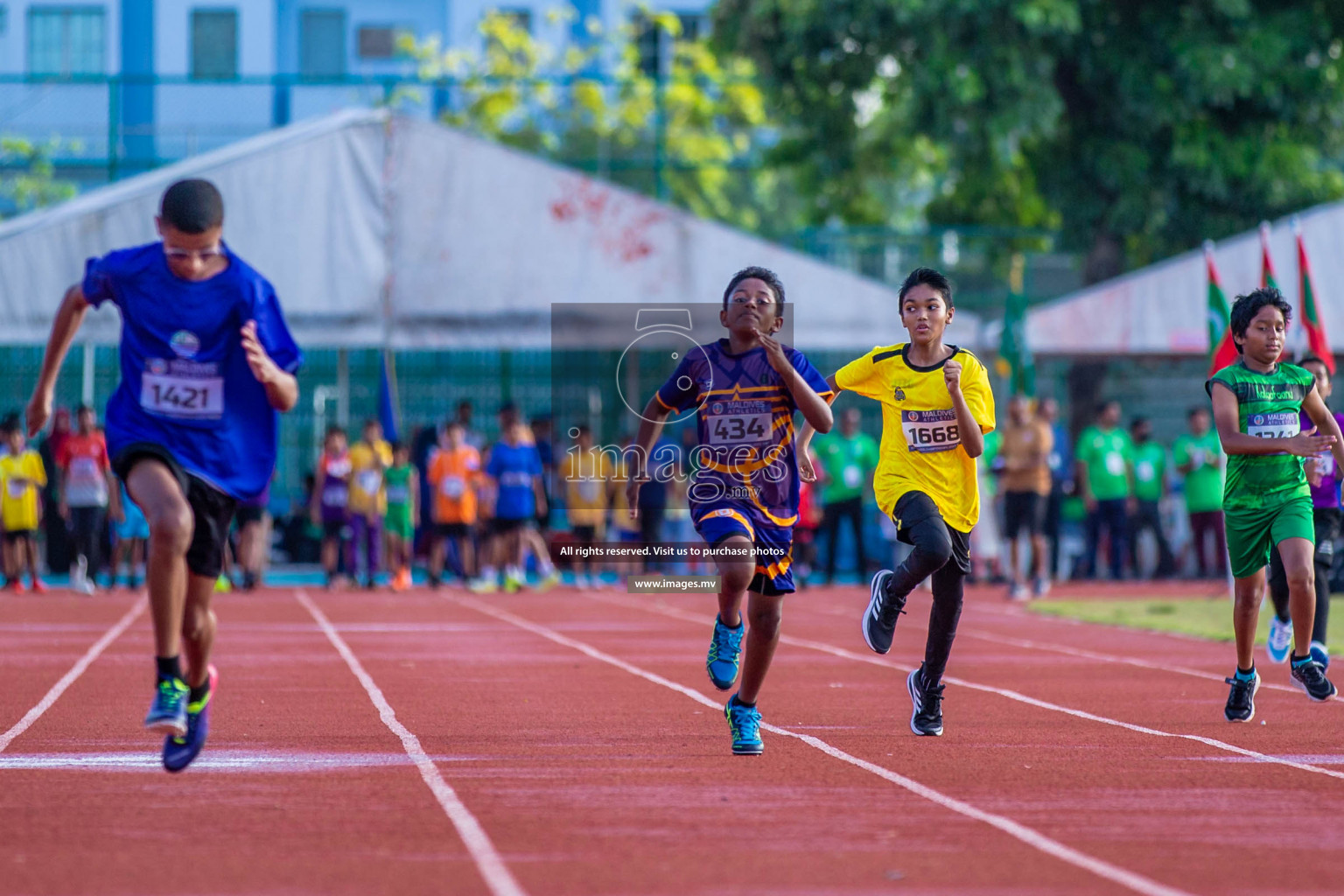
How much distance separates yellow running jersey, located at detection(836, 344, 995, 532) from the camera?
8031mm

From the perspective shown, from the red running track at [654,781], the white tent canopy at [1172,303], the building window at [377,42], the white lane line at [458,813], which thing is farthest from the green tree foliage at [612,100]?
the white lane line at [458,813]

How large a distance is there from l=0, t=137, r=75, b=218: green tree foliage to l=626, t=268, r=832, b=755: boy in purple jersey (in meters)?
21.3

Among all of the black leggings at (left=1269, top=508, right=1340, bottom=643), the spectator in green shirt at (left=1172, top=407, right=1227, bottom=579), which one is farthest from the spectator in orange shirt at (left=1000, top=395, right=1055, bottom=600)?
the black leggings at (left=1269, top=508, right=1340, bottom=643)

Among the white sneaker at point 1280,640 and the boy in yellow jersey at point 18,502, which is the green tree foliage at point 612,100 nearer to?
the boy in yellow jersey at point 18,502

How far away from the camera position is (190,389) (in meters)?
6.45

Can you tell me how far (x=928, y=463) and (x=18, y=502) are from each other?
1448cm

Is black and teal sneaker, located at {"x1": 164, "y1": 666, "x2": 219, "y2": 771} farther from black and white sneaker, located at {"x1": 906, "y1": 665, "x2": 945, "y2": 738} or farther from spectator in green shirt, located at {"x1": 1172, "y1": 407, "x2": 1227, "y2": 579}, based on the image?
spectator in green shirt, located at {"x1": 1172, "y1": 407, "x2": 1227, "y2": 579}

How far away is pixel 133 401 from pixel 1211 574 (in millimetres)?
19639

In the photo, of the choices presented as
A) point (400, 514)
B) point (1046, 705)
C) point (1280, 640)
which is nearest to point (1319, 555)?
point (1280, 640)

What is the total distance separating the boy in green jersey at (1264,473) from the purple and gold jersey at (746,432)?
2.33m

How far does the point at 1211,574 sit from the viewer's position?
24016mm

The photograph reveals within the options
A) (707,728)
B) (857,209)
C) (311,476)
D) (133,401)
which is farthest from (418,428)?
(133,401)

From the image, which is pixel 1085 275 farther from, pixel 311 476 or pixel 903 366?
pixel 903 366

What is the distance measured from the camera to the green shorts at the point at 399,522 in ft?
70.0
